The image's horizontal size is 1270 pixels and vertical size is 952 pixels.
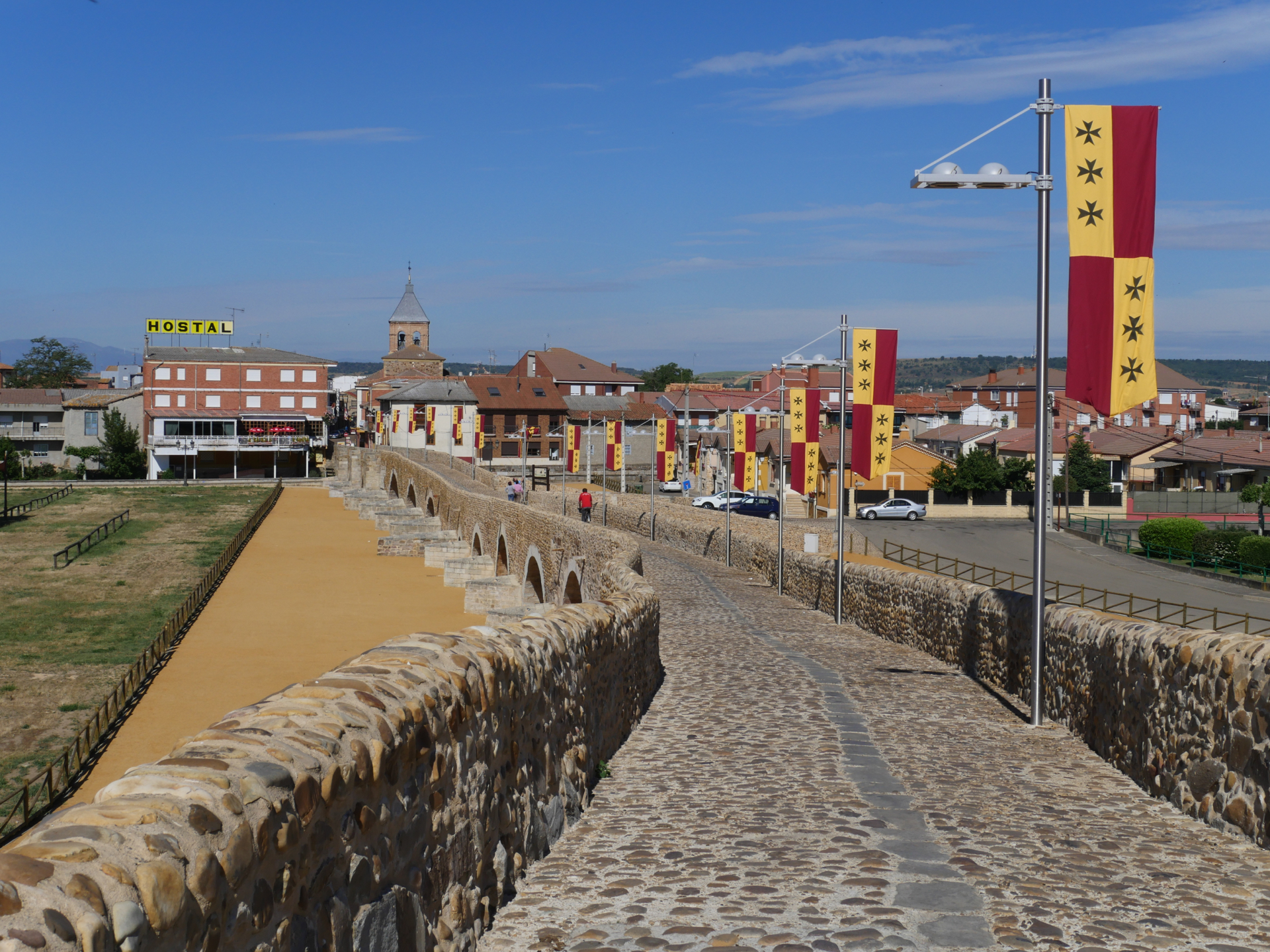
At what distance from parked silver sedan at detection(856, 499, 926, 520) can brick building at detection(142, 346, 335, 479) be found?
4530cm

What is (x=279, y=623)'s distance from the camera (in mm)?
A: 32969

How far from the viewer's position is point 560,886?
6.13 m

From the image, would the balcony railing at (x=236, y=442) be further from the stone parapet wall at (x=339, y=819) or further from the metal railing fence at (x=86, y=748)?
the stone parapet wall at (x=339, y=819)

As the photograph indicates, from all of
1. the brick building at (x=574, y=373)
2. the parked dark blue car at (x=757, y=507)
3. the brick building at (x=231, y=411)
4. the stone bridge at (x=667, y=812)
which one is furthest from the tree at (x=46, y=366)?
the stone bridge at (x=667, y=812)

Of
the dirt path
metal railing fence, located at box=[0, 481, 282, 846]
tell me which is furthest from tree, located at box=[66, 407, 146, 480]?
metal railing fence, located at box=[0, 481, 282, 846]

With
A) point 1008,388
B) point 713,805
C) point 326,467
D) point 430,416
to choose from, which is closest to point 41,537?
point 430,416

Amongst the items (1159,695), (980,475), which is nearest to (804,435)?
(1159,695)

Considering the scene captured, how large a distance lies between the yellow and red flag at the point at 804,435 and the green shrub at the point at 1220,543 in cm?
1846

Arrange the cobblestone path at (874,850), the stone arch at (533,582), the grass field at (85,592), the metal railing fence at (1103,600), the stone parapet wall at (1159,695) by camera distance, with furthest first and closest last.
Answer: the stone arch at (533,582) < the metal railing fence at (1103,600) < the grass field at (85,592) < the stone parapet wall at (1159,695) < the cobblestone path at (874,850)

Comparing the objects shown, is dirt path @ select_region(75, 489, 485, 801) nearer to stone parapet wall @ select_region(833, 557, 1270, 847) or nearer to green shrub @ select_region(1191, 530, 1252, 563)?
A: stone parapet wall @ select_region(833, 557, 1270, 847)

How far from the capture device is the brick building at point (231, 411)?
264ft

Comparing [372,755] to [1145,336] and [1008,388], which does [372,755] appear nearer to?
[1145,336]

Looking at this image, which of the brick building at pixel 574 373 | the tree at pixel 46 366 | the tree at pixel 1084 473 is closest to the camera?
the tree at pixel 1084 473

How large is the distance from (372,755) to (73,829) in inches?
53.4
